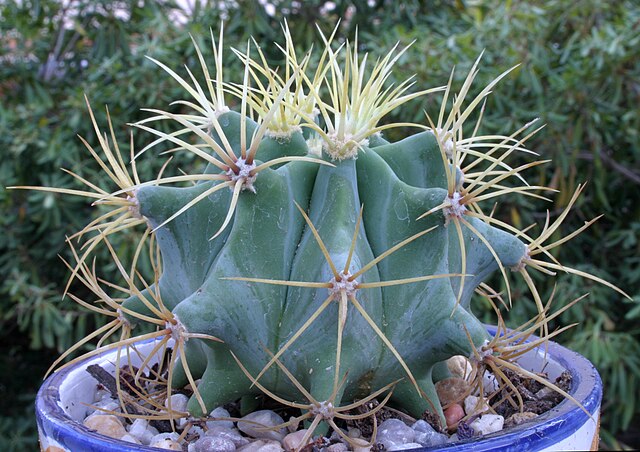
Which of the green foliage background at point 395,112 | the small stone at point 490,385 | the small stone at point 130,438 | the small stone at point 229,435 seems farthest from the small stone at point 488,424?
the green foliage background at point 395,112

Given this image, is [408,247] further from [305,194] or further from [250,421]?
[250,421]

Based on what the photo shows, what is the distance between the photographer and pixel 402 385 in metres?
0.71

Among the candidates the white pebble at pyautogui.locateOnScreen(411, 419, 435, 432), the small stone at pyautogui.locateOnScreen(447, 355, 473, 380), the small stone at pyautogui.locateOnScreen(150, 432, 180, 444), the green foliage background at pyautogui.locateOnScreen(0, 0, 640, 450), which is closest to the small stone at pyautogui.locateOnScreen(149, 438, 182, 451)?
the small stone at pyautogui.locateOnScreen(150, 432, 180, 444)

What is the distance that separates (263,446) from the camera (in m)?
0.63

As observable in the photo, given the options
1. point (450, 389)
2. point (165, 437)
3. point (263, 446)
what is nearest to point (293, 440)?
point (263, 446)

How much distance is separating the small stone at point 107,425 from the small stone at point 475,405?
1.15ft

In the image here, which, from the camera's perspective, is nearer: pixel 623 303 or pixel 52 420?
pixel 52 420

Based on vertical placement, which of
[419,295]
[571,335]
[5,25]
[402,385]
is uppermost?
[5,25]

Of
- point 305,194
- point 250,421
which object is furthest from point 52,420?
point 305,194

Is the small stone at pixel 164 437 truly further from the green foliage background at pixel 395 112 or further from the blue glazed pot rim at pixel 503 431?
the green foliage background at pixel 395 112

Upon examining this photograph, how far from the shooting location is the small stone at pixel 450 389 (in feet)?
2.63

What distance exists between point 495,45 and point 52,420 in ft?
4.87

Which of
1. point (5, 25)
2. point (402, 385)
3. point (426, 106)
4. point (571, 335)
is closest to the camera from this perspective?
point (402, 385)

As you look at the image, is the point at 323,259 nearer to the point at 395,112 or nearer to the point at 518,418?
the point at 518,418
